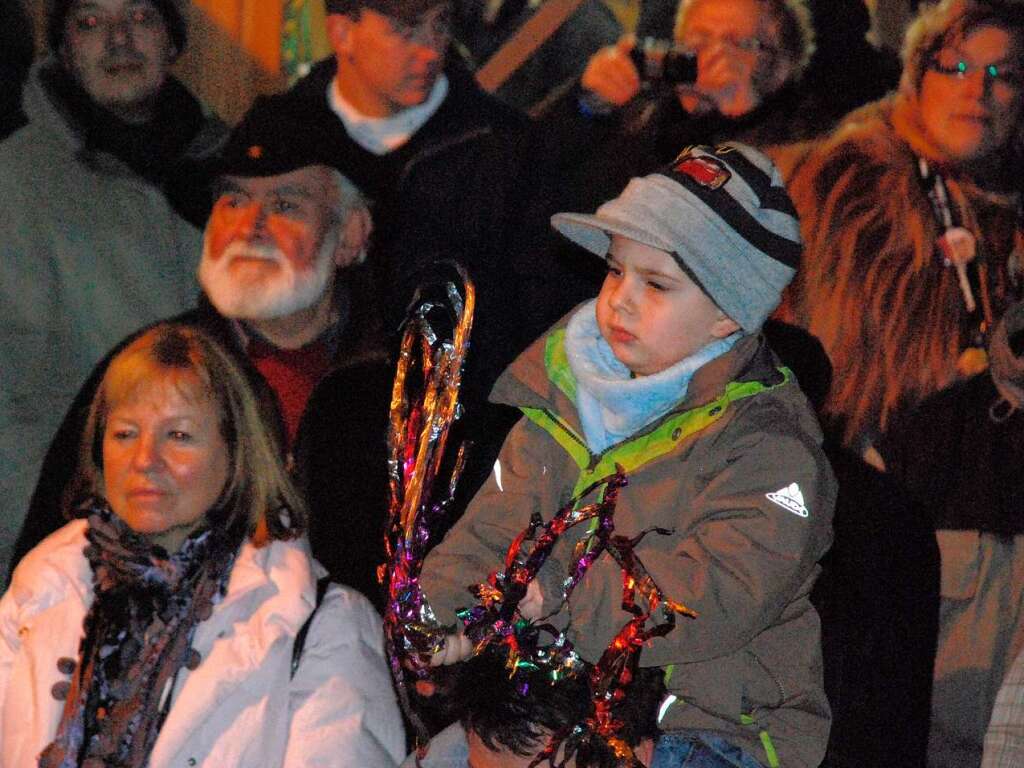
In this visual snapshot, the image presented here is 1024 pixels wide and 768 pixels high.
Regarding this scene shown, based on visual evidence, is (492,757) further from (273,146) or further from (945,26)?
(945,26)

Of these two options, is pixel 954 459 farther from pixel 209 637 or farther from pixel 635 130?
pixel 209 637

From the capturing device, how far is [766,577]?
66.7 inches

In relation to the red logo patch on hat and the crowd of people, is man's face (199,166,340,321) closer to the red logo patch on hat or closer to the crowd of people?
the crowd of people

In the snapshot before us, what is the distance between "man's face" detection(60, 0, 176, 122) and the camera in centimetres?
325

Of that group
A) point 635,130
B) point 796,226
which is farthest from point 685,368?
point 635,130

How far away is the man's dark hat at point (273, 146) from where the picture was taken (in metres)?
3.04

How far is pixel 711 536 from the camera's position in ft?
5.66

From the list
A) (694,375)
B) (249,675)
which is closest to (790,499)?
(694,375)

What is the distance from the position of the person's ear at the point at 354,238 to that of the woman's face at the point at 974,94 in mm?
1165

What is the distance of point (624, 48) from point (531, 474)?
4.32 feet

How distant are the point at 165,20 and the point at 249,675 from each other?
1740 mm

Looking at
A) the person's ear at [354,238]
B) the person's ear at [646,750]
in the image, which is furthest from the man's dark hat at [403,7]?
the person's ear at [646,750]

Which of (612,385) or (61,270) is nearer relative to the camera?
(612,385)

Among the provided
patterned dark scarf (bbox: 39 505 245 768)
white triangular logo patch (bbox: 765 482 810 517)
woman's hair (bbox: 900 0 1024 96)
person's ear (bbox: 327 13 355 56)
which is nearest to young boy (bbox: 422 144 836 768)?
white triangular logo patch (bbox: 765 482 810 517)
